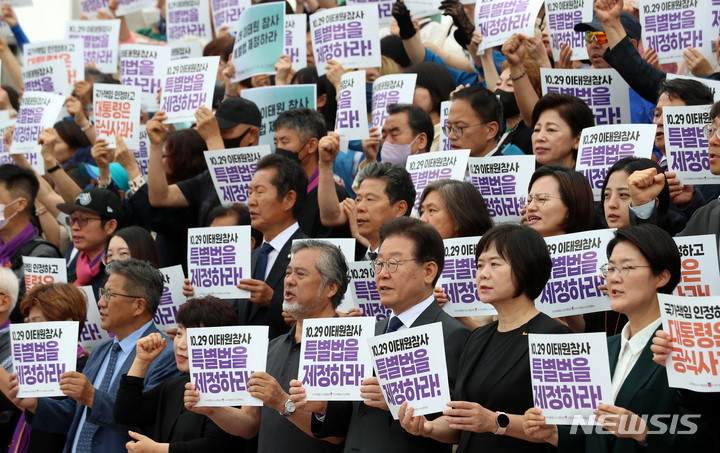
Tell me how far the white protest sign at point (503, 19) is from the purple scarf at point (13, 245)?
4.18 metres

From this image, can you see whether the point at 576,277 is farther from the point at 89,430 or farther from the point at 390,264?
the point at 89,430

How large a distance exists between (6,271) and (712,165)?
5337 millimetres

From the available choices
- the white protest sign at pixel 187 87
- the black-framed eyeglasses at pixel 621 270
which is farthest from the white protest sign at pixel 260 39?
the black-framed eyeglasses at pixel 621 270

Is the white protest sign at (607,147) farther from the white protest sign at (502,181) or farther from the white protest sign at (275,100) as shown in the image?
the white protest sign at (275,100)

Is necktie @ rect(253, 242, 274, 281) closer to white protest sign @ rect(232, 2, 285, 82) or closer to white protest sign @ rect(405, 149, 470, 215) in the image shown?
white protest sign @ rect(405, 149, 470, 215)

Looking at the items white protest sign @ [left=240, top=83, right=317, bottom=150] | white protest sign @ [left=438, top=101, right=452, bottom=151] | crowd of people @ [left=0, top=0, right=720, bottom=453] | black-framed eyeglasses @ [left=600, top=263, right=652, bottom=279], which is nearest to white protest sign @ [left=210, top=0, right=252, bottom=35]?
crowd of people @ [left=0, top=0, right=720, bottom=453]

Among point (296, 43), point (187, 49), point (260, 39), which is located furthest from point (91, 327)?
point (187, 49)

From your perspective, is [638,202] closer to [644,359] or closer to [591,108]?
[644,359]

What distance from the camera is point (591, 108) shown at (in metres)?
8.20

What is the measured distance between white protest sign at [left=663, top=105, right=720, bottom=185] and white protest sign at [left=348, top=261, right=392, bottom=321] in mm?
1915

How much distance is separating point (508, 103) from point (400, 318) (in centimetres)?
333

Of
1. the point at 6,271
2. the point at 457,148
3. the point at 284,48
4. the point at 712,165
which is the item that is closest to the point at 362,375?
the point at 712,165

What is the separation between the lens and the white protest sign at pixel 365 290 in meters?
6.82

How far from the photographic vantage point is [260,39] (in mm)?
10203
